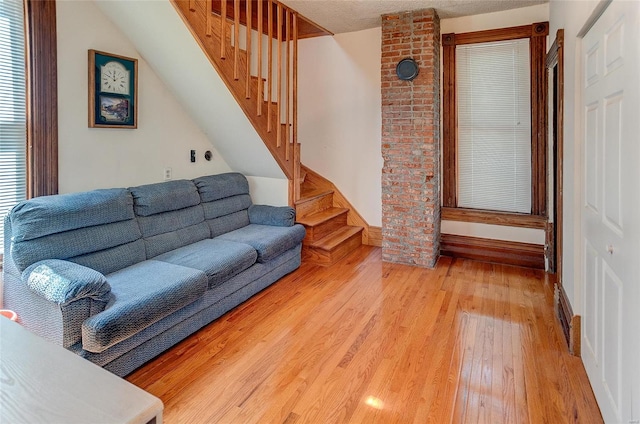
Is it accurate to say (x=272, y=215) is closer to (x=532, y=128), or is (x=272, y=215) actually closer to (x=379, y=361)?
(x=379, y=361)

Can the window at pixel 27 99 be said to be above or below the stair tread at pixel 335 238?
above

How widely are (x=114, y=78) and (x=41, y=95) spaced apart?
573mm

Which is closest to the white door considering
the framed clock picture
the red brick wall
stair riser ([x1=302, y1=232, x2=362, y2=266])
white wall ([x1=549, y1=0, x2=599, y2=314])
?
white wall ([x1=549, y1=0, x2=599, y2=314])

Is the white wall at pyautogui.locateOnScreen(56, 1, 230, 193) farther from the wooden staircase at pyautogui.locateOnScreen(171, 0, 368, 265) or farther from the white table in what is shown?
the white table

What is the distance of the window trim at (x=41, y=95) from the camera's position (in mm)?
2517

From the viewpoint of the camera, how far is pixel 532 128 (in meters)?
3.88

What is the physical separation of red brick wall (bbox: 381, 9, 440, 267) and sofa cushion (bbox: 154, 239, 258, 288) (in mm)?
1692

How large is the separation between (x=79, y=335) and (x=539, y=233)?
400cm

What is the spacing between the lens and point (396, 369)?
2.21 meters

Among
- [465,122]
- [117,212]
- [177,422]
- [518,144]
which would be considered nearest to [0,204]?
[117,212]

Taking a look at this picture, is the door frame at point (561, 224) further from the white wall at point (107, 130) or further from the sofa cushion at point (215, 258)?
the white wall at point (107, 130)

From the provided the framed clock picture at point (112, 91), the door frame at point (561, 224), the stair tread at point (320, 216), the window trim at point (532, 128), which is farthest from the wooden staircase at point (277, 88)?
the door frame at point (561, 224)

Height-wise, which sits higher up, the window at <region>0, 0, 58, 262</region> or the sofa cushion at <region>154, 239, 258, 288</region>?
the window at <region>0, 0, 58, 262</region>

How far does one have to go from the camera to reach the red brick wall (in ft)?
12.5
